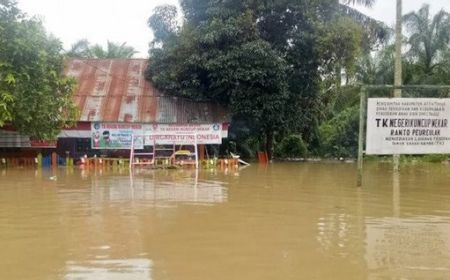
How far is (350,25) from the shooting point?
23891 millimetres

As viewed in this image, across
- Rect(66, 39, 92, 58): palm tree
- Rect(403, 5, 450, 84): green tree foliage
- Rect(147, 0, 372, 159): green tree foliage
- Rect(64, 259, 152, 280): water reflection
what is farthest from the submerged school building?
Rect(64, 259, 152, 280): water reflection

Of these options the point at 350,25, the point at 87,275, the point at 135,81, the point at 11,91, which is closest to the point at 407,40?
the point at 350,25

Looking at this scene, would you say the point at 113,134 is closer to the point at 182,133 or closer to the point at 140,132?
the point at 140,132

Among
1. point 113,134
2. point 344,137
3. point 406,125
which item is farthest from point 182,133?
point 344,137

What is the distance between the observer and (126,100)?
78.6 ft

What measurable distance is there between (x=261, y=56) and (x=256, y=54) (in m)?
0.23

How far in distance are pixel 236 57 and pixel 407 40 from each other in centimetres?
1343

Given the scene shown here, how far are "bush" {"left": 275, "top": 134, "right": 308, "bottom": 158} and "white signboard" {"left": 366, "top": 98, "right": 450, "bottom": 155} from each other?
63.4ft

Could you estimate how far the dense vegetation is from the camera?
2384 centimetres

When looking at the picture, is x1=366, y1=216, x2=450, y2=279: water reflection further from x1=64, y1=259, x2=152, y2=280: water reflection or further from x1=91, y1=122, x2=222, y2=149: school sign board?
x1=91, y1=122, x2=222, y2=149: school sign board

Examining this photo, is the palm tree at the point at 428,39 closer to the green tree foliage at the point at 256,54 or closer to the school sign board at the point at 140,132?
A: the green tree foliage at the point at 256,54

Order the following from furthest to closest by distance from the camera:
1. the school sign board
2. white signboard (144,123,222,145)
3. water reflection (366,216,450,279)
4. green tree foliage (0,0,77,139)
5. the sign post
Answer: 1. the school sign board
2. white signboard (144,123,222,145)
3. green tree foliage (0,0,77,139)
4. the sign post
5. water reflection (366,216,450,279)

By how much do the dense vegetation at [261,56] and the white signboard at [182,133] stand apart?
260cm

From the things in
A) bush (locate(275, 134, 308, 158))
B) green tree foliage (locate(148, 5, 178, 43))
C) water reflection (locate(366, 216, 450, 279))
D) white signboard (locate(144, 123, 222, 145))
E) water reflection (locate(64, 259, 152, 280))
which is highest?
green tree foliage (locate(148, 5, 178, 43))
